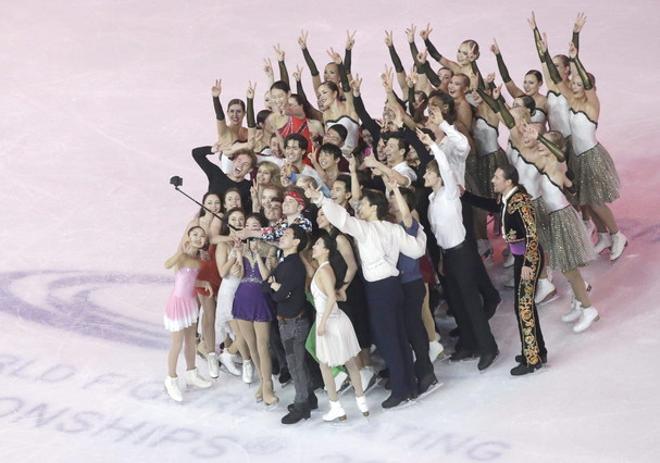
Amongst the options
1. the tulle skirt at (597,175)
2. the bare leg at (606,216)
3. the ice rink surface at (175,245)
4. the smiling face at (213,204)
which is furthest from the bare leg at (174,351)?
the bare leg at (606,216)

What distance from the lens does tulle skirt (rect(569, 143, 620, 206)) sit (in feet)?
34.7

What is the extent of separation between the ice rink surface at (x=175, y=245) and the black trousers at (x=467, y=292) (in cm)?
24

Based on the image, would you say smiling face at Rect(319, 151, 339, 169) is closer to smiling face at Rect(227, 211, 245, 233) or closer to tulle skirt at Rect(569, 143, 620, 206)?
smiling face at Rect(227, 211, 245, 233)

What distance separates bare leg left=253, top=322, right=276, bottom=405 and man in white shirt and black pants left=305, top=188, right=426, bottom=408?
77 centimetres

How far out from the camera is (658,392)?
8.95 metres

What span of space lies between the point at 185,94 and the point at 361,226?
6.42 meters

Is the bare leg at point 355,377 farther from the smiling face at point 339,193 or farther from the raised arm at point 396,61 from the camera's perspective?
the raised arm at point 396,61

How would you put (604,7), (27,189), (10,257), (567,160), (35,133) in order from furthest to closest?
1. (604,7)
2. (35,133)
3. (27,189)
4. (10,257)
5. (567,160)

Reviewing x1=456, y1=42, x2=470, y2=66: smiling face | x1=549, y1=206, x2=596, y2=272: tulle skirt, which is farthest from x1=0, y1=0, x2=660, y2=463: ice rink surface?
x1=456, y1=42, x2=470, y2=66: smiling face

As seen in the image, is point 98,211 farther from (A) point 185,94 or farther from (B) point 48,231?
(A) point 185,94

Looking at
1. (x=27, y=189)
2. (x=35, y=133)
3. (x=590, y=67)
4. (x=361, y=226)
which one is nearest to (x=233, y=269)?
(x=361, y=226)

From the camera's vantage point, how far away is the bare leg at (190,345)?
9586mm

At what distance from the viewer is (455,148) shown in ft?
31.9

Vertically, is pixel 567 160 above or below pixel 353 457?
above
